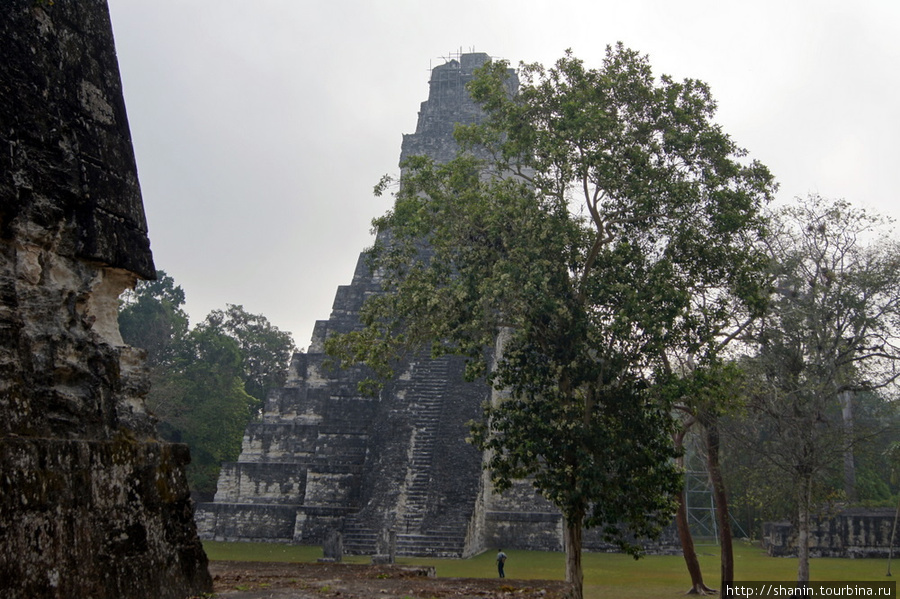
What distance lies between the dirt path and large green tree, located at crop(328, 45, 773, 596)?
2.28 m

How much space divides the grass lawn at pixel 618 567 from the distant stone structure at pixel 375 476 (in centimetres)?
54

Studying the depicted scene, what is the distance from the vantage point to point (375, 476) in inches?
667

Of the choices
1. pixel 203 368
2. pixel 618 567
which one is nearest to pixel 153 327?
pixel 203 368

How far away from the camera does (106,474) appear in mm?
3512

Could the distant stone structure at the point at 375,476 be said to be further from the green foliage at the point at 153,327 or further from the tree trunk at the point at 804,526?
the green foliage at the point at 153,327

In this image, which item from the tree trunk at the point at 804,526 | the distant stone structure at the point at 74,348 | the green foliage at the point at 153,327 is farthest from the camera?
the green foliage at the point at 153,327

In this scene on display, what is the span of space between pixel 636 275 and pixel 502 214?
1.57 metres

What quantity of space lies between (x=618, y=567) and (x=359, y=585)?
9600 millimetres

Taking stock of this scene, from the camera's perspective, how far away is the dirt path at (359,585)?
445cm

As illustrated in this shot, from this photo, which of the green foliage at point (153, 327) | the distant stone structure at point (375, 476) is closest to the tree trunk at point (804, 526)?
the distant stone structure at point (375, 476)

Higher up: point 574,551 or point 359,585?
point 359,585

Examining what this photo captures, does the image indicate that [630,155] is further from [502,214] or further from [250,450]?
[250,450]

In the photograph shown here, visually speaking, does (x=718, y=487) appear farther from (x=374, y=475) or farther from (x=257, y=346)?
(x=257, y=346)

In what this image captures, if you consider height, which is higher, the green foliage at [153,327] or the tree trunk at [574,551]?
the green foliage at [153,327]
